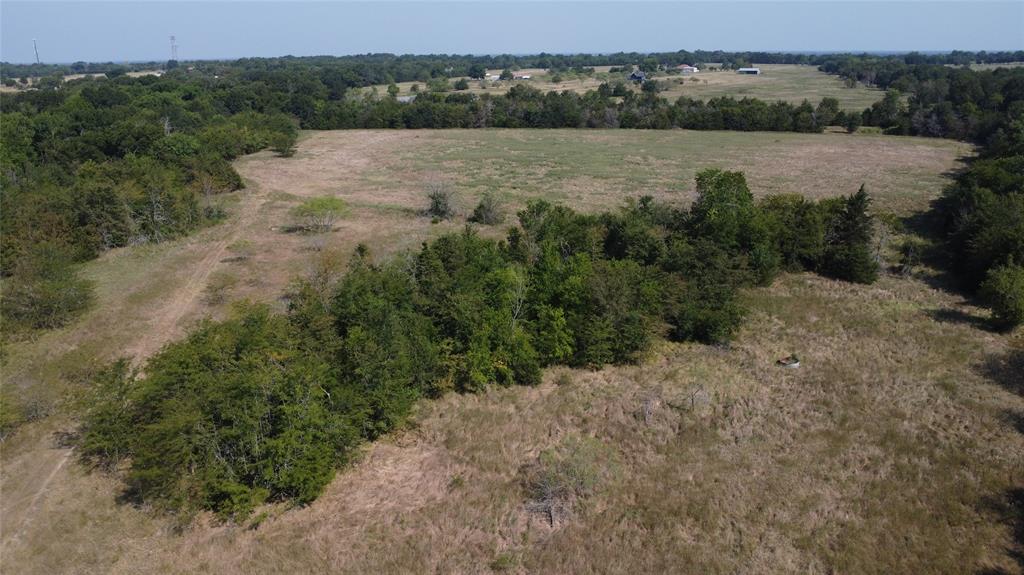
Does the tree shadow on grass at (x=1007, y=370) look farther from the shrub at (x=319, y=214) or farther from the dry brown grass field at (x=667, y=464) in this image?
the shrub at (x=319, y=214)

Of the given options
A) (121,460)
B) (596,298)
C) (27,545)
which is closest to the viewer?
(27,545)

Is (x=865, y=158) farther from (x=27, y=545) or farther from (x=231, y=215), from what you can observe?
(x=27, y=545)

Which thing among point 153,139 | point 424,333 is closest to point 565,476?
point 424,333

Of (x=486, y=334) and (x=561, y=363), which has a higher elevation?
(x=486, y=334)

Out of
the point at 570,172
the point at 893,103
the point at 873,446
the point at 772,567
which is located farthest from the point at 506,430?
the point at 893,103

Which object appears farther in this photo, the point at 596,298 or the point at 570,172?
the point at 570,172

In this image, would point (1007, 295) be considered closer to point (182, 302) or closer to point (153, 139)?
point (182, 302)

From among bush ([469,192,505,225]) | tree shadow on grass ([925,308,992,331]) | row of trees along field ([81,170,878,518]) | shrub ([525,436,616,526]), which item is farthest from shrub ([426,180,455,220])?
tree shadow on grass ([925,308,992,331])
